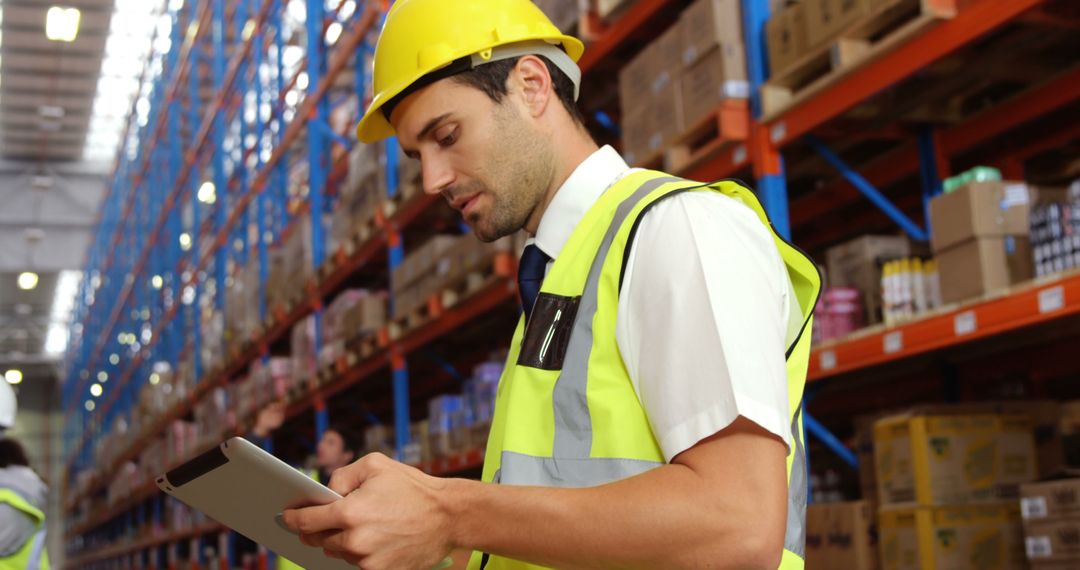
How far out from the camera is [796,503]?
4.57 ft

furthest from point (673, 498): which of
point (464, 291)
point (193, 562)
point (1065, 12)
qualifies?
point (193, 562)

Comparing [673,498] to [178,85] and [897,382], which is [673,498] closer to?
[897,382]

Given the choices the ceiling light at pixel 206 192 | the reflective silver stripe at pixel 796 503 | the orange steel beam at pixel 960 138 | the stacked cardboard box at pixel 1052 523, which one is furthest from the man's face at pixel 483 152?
the ceiling light at pixel 206 192

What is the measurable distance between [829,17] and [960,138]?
4.26 ft

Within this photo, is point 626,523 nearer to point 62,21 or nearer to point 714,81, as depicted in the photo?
point 714,81

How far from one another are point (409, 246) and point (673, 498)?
7.35m

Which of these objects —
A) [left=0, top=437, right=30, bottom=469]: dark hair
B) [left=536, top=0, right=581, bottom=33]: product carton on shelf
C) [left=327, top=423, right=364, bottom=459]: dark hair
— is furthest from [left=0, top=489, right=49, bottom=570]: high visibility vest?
[left=327, top=423, right=364, bottom=459]: dark hair

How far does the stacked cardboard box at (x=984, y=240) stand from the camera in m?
3.28

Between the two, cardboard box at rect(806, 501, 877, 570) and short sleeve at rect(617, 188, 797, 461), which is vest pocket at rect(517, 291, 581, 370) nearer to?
short sleeve at rect(617, 188, 797, 461)

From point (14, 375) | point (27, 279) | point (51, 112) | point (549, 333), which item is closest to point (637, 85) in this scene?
point (549, 333)

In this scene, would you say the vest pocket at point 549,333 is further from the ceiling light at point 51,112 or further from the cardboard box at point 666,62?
the ceiling light at point 51,112

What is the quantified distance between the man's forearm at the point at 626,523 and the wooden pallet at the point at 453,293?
4.58 metres

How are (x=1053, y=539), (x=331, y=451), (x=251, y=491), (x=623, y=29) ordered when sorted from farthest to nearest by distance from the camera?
(x=331, y=451) < (x=623, y=29) < (x=1053, y=539) < (x=251, y=491)

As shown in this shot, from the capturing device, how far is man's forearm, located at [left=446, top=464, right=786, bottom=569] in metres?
1.17
